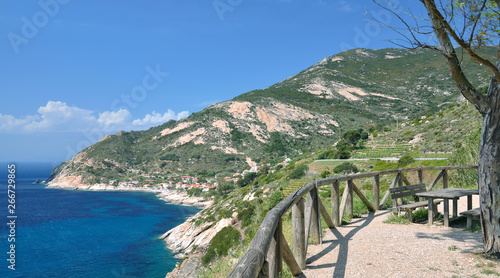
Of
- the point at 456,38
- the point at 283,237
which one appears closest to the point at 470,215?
the point at 456,38

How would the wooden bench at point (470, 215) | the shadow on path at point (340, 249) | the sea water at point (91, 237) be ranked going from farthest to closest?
the sea water at point (91, 237) → the wooden bench at point (470, 215) → the shadow on path at point (340, 249)

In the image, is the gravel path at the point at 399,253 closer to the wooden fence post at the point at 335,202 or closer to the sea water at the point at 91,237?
the wooden fence post at the point at 335,202

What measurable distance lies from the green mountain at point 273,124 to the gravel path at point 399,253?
295ft

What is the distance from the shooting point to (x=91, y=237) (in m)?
48.4

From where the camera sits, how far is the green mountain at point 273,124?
104m

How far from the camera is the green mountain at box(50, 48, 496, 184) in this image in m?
104

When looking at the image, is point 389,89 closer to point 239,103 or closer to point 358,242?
point 239,103

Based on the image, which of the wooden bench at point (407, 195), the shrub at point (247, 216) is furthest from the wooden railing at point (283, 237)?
the shrub at point (247, 216)

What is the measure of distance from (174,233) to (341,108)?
298 feet

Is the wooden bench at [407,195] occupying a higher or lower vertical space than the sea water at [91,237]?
higher

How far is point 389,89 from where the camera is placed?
13112cm

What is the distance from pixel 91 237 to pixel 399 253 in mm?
52625

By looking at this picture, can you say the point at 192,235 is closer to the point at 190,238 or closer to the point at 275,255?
the point at 190,238

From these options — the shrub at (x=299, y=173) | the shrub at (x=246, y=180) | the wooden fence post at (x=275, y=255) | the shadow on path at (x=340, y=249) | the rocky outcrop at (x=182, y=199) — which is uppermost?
the wooden fence post at (x=275, y=255)
